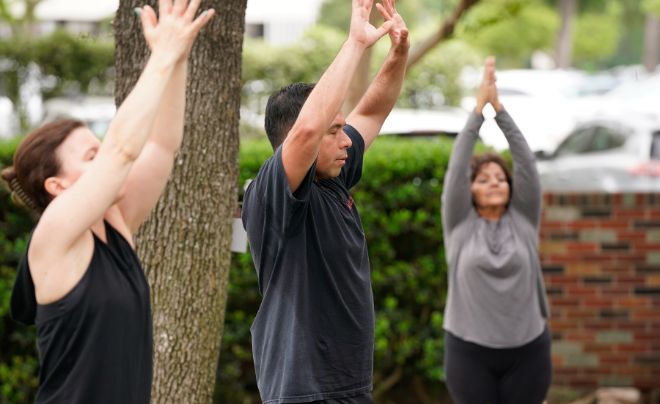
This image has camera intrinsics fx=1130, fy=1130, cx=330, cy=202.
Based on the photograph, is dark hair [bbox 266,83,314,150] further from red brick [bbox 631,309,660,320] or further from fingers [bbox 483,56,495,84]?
red brick [bbox 631,309,660,320]

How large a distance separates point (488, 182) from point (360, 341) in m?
2.09

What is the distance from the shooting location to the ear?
2.95 m

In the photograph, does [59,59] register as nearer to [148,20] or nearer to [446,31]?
[446,31]

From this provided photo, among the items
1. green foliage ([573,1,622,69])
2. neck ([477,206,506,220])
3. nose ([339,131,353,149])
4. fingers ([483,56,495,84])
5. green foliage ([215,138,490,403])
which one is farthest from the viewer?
green foliage ([573,1,622,69])

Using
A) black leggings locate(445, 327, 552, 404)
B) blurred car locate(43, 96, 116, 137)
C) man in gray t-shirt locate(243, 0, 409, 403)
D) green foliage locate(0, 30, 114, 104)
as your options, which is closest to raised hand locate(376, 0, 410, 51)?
man in gray t-shirt locate(243, 0, 409, 403)

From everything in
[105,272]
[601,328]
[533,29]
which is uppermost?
[533,29]

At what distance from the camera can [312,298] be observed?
3.52 metres

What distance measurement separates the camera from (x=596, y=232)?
7.07m

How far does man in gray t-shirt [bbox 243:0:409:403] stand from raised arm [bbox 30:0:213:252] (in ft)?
2.10

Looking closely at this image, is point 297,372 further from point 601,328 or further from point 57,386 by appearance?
point 601,328

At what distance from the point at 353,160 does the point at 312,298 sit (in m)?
0.61

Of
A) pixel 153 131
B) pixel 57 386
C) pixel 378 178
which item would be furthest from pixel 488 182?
pixel 57 386

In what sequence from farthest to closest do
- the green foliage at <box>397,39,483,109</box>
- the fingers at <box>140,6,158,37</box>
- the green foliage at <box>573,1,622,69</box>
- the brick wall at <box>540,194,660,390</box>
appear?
the green foliage at <box>573,1,622,69</box>
the green foliage at <box>397,39,483,109</box>
the brick wall at <box>540,194,660,390</box>
the fingers at <box>140,6,158,37</box>

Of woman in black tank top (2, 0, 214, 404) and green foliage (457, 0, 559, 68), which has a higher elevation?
green foliage (457, 0, 559, 68)
